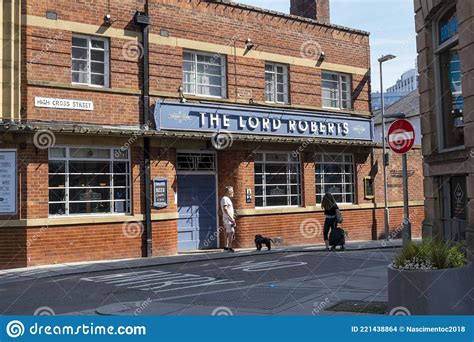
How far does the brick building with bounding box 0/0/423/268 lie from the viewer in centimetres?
1397

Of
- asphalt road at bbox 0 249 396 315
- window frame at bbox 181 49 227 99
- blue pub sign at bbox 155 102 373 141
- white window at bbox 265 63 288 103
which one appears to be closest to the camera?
asphalt road at bbox 0 249 396 315

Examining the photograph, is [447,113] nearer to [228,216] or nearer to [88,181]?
[228,216]

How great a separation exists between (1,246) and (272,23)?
10792 mm

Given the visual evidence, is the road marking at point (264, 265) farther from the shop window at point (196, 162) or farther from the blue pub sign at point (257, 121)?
the blue pub sign at point (257, 121)

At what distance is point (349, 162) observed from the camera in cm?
2033

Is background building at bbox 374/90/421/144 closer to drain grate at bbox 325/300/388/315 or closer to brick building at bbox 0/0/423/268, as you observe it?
brick building at bbox 0/0/423/268

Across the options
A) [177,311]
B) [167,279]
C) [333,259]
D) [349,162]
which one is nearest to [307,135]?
[349,162]

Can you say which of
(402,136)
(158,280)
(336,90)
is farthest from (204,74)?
(402,136)

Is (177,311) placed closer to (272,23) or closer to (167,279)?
(167,279)

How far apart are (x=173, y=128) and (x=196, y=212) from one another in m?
2.74

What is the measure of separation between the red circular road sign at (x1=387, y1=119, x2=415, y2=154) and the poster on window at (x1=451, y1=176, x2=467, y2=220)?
1.16 metres

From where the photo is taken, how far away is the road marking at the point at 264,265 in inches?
495

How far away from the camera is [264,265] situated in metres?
13.2

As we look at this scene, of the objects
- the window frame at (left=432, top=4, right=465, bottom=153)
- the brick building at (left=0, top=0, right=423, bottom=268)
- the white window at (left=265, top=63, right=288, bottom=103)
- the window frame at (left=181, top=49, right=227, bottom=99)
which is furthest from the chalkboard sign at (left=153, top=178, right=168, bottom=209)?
the window frame at (left=432, top=4, right=465, bottom=153)
